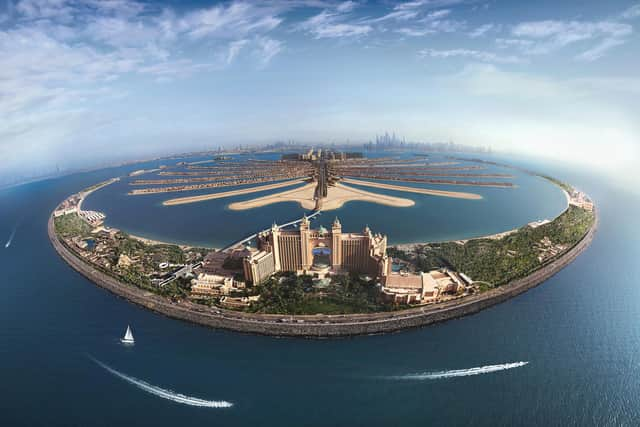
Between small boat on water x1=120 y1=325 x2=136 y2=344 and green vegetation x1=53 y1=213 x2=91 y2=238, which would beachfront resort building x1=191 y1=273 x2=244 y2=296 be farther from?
green vegetation x1=53 y1=213 x2=91 y2=238

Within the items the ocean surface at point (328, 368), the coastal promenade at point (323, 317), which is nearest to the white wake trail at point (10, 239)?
the ocean surface at point (328, 368)

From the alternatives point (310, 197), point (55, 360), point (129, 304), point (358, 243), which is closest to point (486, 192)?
point (310, 197)

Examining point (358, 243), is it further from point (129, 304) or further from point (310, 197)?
point (310, 197)

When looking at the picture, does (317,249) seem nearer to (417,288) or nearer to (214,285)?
(417,288)

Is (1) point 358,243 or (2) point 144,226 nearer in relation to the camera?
(1) point 358,243

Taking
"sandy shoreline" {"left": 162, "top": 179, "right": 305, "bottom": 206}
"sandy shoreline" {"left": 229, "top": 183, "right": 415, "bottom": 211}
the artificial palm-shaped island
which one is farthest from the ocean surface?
"sandy shoreline" {"left": 162, "top": 179, "right": 305, "bottom": 206}

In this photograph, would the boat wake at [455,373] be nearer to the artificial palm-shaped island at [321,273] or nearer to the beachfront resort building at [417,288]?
the artificial palm-shaped island at [321,273]
